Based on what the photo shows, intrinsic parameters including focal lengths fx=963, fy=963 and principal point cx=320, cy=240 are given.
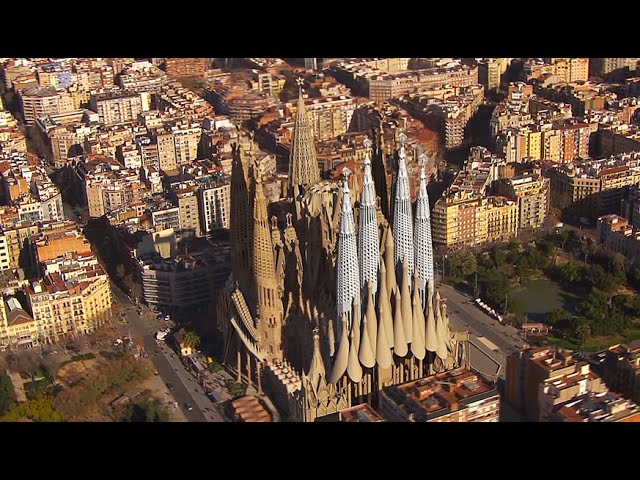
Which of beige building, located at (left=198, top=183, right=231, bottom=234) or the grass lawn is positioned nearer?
the grass lawn

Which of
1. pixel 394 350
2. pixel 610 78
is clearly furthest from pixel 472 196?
pixel 610 78

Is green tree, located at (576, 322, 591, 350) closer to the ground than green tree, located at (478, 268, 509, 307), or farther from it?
closer to the ground

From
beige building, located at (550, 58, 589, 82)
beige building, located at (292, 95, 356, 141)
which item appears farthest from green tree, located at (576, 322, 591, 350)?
beige building, located at (550, 58, 589, 82)

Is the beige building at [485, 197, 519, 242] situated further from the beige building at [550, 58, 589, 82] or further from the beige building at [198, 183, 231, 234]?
the beige building at [550, 58, 589, 82]

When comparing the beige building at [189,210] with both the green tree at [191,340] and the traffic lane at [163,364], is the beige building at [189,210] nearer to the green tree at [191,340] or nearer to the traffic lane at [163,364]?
the traffic lane at [163,364]

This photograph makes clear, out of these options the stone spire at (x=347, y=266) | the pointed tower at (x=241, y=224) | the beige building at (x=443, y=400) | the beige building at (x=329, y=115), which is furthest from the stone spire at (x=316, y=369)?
the beige building at (x=329, y=115)

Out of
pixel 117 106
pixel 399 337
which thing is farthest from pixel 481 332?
pixel 117 106
